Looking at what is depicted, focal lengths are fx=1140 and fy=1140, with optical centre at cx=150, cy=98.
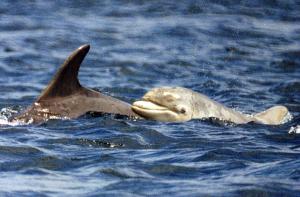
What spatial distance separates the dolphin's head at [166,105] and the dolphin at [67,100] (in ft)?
0.80

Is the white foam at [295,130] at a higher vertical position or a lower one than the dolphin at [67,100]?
lower

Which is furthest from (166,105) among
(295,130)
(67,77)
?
(295,130)

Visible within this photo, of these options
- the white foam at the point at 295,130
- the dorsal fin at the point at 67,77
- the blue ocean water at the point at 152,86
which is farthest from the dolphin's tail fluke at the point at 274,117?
the dorsal fin at the point at 67,77

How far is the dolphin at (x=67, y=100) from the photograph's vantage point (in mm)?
13258

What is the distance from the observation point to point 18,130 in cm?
1297

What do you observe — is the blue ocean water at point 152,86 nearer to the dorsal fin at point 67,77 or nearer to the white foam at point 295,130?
the white foam at point 295,130

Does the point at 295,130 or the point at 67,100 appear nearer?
the point at 67,100

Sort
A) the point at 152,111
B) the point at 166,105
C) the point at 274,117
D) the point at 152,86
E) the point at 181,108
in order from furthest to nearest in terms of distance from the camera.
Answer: the point at 152,86 → the point at 274,117 → the point at 181,108 → the point at 166,105 → the point at 152,111

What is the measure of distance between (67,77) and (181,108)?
167 cm

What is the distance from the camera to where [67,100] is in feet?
44.6

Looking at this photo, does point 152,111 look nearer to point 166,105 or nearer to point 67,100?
point 166,105

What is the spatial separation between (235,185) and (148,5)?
16.7 metres

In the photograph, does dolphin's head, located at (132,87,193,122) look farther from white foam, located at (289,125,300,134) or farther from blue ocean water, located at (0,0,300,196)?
→ white foam, located at (289,125,300,134)

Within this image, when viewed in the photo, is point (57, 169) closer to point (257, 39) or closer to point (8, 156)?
point (8, 156)
